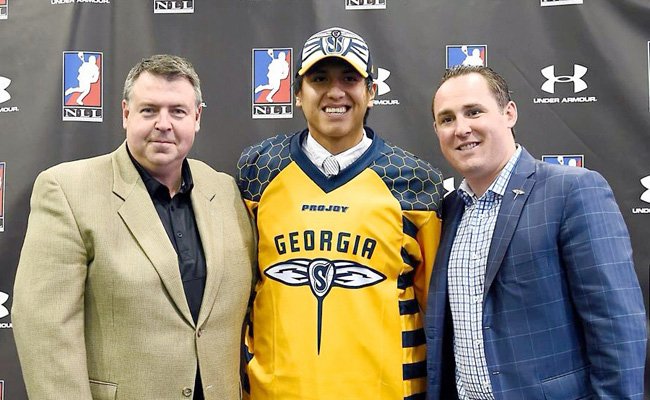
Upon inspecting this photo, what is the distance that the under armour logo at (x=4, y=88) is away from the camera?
8.39 ft

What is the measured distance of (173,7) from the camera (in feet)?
8.41

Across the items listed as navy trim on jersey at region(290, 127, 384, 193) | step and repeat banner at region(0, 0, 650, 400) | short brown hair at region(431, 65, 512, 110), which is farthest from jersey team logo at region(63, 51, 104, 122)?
short brown hair at region(431, 65, 512, 110)

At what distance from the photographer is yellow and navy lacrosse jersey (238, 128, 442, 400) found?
1.84 m

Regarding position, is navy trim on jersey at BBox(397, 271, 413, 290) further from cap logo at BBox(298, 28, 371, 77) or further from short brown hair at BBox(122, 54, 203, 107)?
short brown hair at BBox(122, 54, 203, 107)

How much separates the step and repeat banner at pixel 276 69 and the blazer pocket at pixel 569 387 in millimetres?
1033

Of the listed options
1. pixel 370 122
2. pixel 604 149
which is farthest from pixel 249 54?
pixel 604 149

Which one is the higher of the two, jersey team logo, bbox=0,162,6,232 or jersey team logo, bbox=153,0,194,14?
jersey team logo, bbox=153,0,194,14

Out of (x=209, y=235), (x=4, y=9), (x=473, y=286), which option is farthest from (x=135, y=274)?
(x=4, y=9)

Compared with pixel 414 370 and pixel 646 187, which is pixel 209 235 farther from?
pixel 646 187

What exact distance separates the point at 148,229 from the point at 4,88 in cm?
135

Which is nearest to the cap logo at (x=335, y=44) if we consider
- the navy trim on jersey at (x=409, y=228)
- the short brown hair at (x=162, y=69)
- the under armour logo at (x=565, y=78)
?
the short brown hair at (x=162, y=69)

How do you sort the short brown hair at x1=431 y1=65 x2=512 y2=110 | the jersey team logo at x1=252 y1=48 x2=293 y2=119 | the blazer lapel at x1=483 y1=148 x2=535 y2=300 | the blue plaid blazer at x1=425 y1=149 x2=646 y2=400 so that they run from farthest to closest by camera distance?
the jersey team logo at x1=252 y1=48 x2=293 y2=119
the short brown hair at x1=431 y1=65 x2=512 y2=110
the blazer lapel at x1=483 y1=148 x2=535 y2=300
the blue plaid blazer at x1=425 y1=149 x2=646 y2=400

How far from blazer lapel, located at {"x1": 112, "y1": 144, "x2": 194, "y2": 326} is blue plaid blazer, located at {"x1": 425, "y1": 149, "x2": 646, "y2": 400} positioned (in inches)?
33.3

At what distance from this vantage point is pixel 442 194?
2.04 meters
